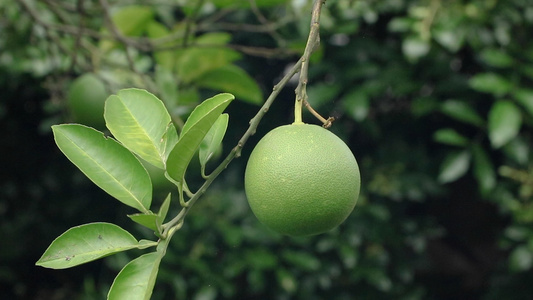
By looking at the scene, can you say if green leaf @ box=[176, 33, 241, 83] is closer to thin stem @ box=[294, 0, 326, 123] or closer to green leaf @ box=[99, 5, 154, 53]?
green leaf @ box=[99, 5, 154, 53]

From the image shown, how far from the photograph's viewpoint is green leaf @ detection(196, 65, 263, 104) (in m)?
1.77

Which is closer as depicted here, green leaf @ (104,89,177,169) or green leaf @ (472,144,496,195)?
green leaf @ (104,89,177,169)

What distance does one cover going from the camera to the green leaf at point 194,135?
2.24 ft

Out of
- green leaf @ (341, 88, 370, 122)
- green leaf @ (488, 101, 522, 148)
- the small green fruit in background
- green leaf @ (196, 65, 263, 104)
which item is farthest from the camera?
green leaf @ (341, 88, 370, 122)

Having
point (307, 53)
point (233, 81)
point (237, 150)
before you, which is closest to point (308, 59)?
point (307, 53)

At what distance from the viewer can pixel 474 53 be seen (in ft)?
7.89

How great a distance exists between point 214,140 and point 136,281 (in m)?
0.24

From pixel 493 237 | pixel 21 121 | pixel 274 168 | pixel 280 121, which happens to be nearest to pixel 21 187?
pixel 21 121

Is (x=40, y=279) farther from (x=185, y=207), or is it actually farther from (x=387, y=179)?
(x=185, y=207)

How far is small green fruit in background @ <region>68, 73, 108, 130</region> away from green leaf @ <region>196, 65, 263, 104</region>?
13.1 inches

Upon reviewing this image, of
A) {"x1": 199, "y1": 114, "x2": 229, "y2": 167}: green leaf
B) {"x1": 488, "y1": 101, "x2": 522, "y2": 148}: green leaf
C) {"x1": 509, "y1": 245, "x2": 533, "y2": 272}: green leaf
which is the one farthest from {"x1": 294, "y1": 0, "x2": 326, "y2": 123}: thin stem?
{"x1": 509, "y1": 245, "x2": 533, "y2": 272}: green leaf

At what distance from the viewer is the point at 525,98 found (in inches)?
78.2

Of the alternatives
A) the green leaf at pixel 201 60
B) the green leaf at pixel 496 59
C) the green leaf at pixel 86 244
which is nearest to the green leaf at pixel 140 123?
the green leaf at pixel 86 244

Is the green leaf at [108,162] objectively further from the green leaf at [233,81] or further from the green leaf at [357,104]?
the green leaf at [357,104]
